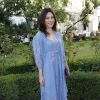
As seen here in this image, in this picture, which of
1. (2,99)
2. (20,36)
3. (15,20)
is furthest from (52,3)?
(2,99)

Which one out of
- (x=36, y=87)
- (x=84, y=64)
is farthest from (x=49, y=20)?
(x=84, y=64)

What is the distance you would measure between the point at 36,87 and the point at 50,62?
190 centimetres

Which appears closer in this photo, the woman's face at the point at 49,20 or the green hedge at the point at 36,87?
the woman's face at the point at 49,20

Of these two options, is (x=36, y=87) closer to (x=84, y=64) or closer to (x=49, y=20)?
(x=49, y=20)

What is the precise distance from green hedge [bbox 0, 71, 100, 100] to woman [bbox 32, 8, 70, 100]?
1.52m

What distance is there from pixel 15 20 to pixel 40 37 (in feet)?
42.4

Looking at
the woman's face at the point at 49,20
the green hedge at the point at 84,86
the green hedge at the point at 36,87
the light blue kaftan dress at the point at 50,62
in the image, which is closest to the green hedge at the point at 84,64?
the green hedge at the point at 36,87

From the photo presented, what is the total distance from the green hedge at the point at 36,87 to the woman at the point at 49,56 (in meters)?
1.52

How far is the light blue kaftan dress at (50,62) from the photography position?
19.9 feet

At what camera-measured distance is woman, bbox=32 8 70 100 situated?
605cm

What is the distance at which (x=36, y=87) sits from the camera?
7938mm

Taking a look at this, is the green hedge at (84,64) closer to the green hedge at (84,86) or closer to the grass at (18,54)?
the grass at (18,54)

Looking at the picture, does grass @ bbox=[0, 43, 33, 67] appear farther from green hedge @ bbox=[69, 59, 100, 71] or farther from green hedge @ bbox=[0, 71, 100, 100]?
green hedge @ bbox=[0, 71, 100, 100]

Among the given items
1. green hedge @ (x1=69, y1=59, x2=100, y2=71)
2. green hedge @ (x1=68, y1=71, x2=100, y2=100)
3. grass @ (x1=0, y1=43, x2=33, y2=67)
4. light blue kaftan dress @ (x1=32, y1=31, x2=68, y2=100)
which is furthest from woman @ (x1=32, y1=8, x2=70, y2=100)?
green hedge @ (x1=69, y1=59, x2=100, y2=71)
